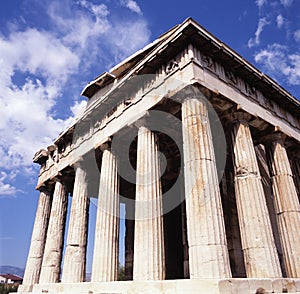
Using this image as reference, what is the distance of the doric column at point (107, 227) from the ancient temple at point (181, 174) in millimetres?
44

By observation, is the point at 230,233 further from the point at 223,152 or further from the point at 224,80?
the point at 224,80

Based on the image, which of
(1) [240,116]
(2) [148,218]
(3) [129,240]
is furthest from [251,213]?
(3) [129,240]

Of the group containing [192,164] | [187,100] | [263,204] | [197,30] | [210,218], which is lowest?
[210,218]

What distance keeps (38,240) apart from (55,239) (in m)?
2.16

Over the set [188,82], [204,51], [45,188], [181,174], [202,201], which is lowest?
[202,201]

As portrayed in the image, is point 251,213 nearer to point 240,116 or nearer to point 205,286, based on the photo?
point 240,116

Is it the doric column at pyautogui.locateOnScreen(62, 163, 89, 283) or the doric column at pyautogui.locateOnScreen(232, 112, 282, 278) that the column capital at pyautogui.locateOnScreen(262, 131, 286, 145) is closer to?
the doric column at pyautogui.locateOnScreen(232, 112, 282, 278)

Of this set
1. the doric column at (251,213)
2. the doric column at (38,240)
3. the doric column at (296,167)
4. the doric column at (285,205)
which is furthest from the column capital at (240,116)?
the doric column at (38,240)

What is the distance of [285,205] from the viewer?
11812 mm

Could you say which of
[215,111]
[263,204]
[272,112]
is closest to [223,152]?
[272,112]

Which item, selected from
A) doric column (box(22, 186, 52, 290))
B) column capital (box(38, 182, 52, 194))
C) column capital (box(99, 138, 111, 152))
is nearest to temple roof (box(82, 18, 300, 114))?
column capital (box(99, 138, 111, 152))

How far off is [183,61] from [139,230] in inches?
247

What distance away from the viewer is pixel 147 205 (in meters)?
10.1

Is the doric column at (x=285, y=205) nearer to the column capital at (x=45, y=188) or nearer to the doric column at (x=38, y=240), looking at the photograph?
the doric column at (x=38, y=240)
